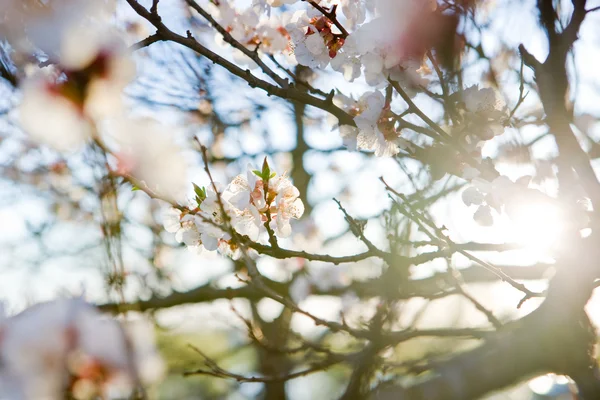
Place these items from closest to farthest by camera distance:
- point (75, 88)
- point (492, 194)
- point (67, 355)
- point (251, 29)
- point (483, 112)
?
1. point (67, 355)
2. point (75, 88)
3. point (483, 112)
4. point (492, 194)
5. point (251, 29)

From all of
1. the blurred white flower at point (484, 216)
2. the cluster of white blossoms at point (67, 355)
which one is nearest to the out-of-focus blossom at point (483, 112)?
the blurred white flower at point (484, 216)

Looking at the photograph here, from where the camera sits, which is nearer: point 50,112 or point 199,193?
point 50,112

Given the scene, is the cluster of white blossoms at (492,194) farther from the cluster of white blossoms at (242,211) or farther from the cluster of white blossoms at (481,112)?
the cluster of white blossoms at (242,211)

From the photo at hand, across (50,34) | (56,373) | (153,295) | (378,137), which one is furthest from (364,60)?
(153,295)

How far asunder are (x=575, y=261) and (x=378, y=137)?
68cm

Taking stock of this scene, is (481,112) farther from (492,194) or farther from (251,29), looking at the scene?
(251,29)

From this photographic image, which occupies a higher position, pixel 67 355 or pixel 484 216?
pixel 484 216

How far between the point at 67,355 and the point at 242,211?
86 centimetres

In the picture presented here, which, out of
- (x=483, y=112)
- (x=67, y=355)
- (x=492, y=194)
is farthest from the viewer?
(x=492, y=194)

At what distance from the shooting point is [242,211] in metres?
1.39

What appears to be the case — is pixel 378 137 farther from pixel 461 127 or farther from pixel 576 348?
pixel 576 348

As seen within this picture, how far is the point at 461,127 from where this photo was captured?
1351mm

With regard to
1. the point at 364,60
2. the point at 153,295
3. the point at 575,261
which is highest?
the point at 153,295

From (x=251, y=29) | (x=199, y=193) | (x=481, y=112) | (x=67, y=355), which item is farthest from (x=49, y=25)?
(x=251, y=29)
